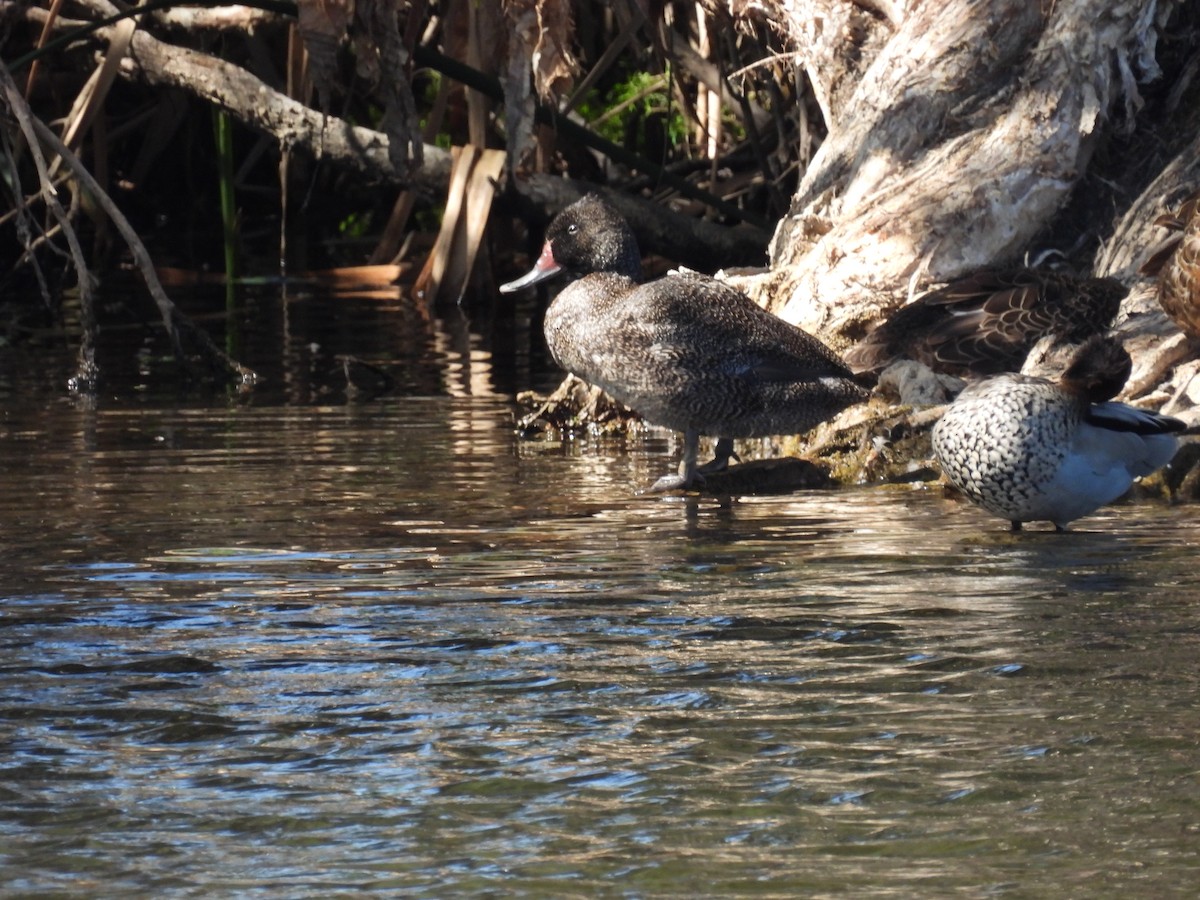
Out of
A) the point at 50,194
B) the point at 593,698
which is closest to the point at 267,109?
the point at 50,194

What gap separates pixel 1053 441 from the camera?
6.13 metres

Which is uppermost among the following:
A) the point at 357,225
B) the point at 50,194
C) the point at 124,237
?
the point at 357,225

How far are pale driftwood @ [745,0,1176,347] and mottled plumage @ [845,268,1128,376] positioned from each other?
1.96ft

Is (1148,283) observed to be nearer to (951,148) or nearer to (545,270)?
(951,148)

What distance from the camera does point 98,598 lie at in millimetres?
5434

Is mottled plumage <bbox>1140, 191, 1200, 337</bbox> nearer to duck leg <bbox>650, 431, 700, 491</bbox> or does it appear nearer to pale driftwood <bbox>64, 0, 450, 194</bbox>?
duck leg <bbox>650, 431, 700, 491</bbox>

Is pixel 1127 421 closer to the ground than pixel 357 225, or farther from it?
closer to the ground

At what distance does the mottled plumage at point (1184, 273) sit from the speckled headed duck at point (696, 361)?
1294mm

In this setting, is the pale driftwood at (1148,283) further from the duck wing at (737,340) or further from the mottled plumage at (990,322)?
the duck wing at (737,340)

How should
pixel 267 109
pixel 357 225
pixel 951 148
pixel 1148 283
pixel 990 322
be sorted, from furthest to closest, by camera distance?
pixel 357 225 < pixel 267 109 < pixel 951 148 < pixel 1148 283 < pixel 990 322

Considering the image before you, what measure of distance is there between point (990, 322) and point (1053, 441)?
2363mm

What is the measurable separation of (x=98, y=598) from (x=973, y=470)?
2744 mm

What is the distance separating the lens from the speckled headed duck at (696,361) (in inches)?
294

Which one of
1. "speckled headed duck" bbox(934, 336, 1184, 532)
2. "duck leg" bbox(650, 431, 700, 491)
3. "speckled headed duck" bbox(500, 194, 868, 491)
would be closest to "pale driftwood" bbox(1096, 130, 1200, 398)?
"speckled headed duck" bbox(500, 194, 868, 491)
